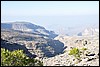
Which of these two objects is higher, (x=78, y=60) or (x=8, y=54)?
(x=8, y=54)

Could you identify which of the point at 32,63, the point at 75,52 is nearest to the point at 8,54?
the point at 32,63

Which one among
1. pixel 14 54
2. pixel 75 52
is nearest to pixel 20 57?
pixel 14 54

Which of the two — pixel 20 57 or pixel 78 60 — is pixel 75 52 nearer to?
pixel 78 60

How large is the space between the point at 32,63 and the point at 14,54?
7177mm

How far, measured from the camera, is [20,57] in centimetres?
7719

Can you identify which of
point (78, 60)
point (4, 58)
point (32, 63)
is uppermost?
point (4, 58)

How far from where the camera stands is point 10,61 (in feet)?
239

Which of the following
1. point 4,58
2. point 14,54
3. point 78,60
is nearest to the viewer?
point 4,58

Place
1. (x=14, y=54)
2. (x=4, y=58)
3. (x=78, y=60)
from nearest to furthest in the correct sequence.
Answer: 1. (x=4, y=58)
2. (x=14, y=54)
3. (x=78, y=60)

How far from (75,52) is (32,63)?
38013 mm

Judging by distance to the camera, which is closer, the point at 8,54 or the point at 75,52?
the point at 8,54

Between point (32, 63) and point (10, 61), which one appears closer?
point (10, 61)

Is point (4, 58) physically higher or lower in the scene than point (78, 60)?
higher

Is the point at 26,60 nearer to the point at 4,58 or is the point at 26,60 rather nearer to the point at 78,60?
the point at 4,58
